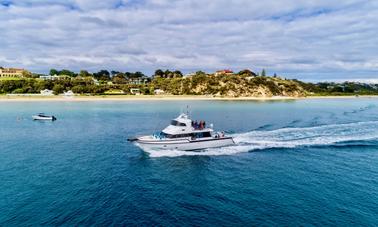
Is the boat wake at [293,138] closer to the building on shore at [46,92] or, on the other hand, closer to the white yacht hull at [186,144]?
the white yacht hull at [186,144]

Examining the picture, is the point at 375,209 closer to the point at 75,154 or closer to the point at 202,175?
the point at 202,175

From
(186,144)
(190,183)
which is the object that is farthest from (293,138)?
(190,183)

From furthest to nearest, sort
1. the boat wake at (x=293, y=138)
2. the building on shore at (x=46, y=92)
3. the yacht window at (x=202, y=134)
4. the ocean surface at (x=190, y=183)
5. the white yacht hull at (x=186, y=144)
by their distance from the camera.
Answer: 1. the building on shore at (x=46, y=92)
2. the yacht window at (x=202, y=134)
3. the boat wake at (x=293, y=138)
4. the white yacht hull at (x=186, y=144)
5. the ocean surface at (x=190, y=183)

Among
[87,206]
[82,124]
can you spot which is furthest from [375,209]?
[82,124]

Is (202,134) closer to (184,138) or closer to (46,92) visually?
(184,138)

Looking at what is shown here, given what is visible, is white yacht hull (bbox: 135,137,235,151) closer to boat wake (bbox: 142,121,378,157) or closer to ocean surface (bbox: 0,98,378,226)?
boat wake (bbox: 142,121,378,157)

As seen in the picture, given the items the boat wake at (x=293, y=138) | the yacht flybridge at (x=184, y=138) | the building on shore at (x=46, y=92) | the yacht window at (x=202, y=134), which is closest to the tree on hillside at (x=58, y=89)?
the building on shore at (x=46, y=92)
